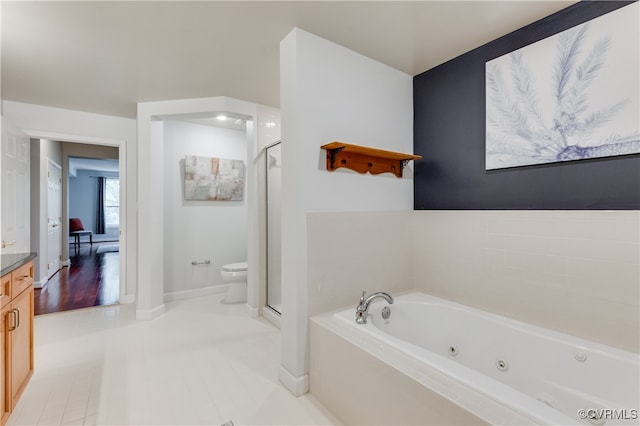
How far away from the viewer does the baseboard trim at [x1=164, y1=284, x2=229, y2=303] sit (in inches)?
144

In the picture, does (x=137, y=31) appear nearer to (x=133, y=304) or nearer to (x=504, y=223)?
(x=504, y=223)

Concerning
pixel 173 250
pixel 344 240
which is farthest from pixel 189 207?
pixel 344 240

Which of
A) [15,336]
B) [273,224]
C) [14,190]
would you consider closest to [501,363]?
[273,224]

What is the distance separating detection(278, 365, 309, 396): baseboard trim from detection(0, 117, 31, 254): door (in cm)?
250

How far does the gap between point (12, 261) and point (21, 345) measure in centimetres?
55

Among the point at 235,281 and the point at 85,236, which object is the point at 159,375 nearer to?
the point at 235,281

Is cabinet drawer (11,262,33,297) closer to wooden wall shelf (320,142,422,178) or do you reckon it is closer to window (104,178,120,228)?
wooden wall shelf (320,142,422,178)

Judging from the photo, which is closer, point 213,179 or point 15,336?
point 15,336

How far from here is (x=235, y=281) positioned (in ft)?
11.5

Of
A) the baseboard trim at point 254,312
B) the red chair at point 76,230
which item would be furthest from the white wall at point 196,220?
the red chair at point 76,230

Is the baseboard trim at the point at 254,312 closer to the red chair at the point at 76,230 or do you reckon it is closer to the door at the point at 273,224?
the door at the point at 273,224

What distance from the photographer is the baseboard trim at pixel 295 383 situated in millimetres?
1822

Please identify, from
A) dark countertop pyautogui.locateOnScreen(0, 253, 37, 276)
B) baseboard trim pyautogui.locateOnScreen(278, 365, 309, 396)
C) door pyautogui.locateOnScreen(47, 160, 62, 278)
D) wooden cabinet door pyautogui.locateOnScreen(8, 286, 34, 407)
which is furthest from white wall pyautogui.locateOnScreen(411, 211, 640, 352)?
door pyautogui.locateOnScreen(47, 160, 62, 278)

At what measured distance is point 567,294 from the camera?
168 centimetres
